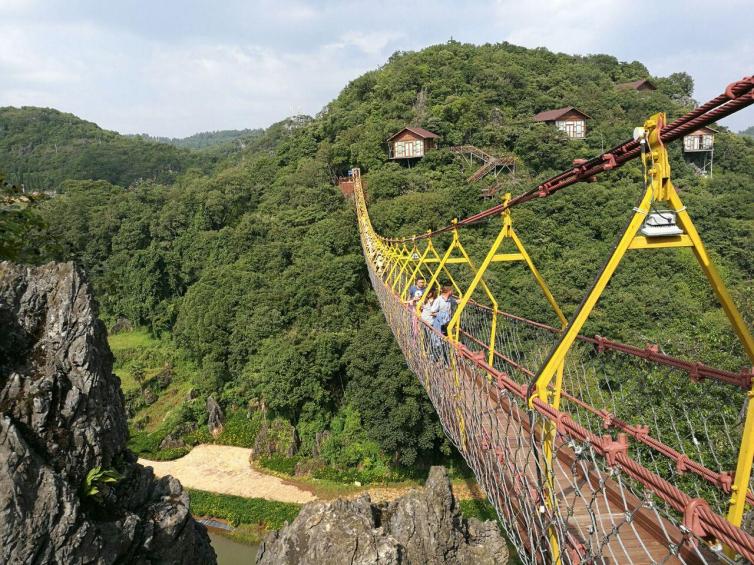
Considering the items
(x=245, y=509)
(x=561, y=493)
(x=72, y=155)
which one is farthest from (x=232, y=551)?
(x=72, y=155)

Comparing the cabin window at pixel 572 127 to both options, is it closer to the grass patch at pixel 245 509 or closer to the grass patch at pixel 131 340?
the grass patch at pixel 245 509

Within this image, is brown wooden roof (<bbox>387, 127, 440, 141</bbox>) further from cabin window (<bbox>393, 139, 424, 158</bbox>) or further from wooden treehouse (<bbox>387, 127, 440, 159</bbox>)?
cabin window (<bbox>393, 139, 424, 158</bbox>)

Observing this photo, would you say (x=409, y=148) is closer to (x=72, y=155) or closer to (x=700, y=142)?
(x=700, y=142)

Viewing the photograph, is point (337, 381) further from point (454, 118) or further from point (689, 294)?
point (454, 118)

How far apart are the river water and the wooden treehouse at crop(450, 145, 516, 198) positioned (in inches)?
458

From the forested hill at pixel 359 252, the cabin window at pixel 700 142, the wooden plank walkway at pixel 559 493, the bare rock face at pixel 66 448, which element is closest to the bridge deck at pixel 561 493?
the wooden plank walkway at pixel 559 493

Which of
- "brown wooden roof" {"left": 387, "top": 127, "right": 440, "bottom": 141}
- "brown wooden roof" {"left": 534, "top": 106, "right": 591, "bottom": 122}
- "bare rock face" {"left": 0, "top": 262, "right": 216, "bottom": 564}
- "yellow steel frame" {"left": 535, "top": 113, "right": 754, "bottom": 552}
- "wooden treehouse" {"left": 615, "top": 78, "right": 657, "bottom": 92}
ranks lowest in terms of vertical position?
"bare rock face" {"left": 0, "top": 262, "right": 216, "bottom": 564}

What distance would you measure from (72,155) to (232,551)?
43492 mm

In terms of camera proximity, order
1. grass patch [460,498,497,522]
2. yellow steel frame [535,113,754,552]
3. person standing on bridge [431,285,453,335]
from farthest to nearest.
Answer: grass patch [460,498,497,522], person standing on bridge [431,285,453,335], yellow steel frame [535,113,754,552]

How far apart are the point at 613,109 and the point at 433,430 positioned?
56.6 ft

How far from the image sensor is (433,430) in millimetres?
8961

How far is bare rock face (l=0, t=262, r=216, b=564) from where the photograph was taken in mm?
3271

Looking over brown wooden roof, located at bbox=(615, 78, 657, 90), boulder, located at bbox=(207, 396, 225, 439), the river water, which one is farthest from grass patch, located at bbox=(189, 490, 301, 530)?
brown wooden roof, located at bbox=(615, 78, 657, 90)

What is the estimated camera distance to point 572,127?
18328 mm
